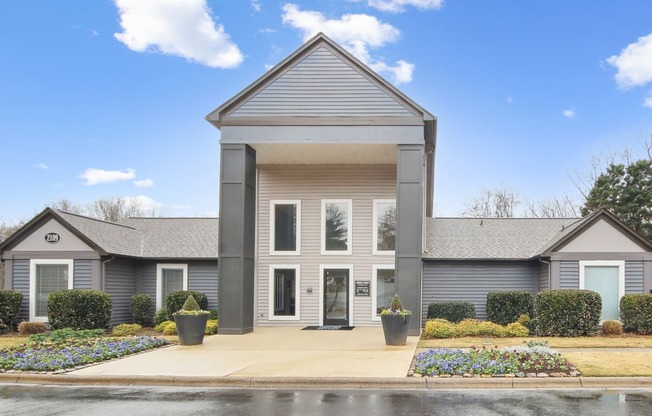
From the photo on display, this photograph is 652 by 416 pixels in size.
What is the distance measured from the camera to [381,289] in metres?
23.4

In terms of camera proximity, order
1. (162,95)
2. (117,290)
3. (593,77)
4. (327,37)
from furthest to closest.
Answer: (593,77) < (162,95) < (117,290) < (327,37)

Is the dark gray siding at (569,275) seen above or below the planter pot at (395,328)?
above

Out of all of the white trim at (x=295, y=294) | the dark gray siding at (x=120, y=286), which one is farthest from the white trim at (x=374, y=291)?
the dark gray siding at (x=120, y=286)

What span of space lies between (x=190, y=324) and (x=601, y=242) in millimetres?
13270

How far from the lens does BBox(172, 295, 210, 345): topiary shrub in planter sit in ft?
53.8

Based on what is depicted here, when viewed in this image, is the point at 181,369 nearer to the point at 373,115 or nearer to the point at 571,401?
the point at 571,401

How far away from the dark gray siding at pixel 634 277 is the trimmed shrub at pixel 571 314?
9.34 ft

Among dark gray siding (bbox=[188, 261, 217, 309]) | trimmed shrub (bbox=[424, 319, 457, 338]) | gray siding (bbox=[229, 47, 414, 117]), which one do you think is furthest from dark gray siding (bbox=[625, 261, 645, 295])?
dark gray siding (bbox=[188, 261, 217, 309])

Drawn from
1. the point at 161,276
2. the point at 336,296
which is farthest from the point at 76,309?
the point at 336,296

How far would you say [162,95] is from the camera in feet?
89.0

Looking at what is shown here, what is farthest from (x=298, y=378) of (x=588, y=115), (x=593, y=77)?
(x=588, y=115)

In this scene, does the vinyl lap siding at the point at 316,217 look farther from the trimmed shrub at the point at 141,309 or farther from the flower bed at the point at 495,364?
the flower bed at the point at 495,364

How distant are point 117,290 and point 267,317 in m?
5.47

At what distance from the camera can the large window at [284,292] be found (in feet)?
76.9
